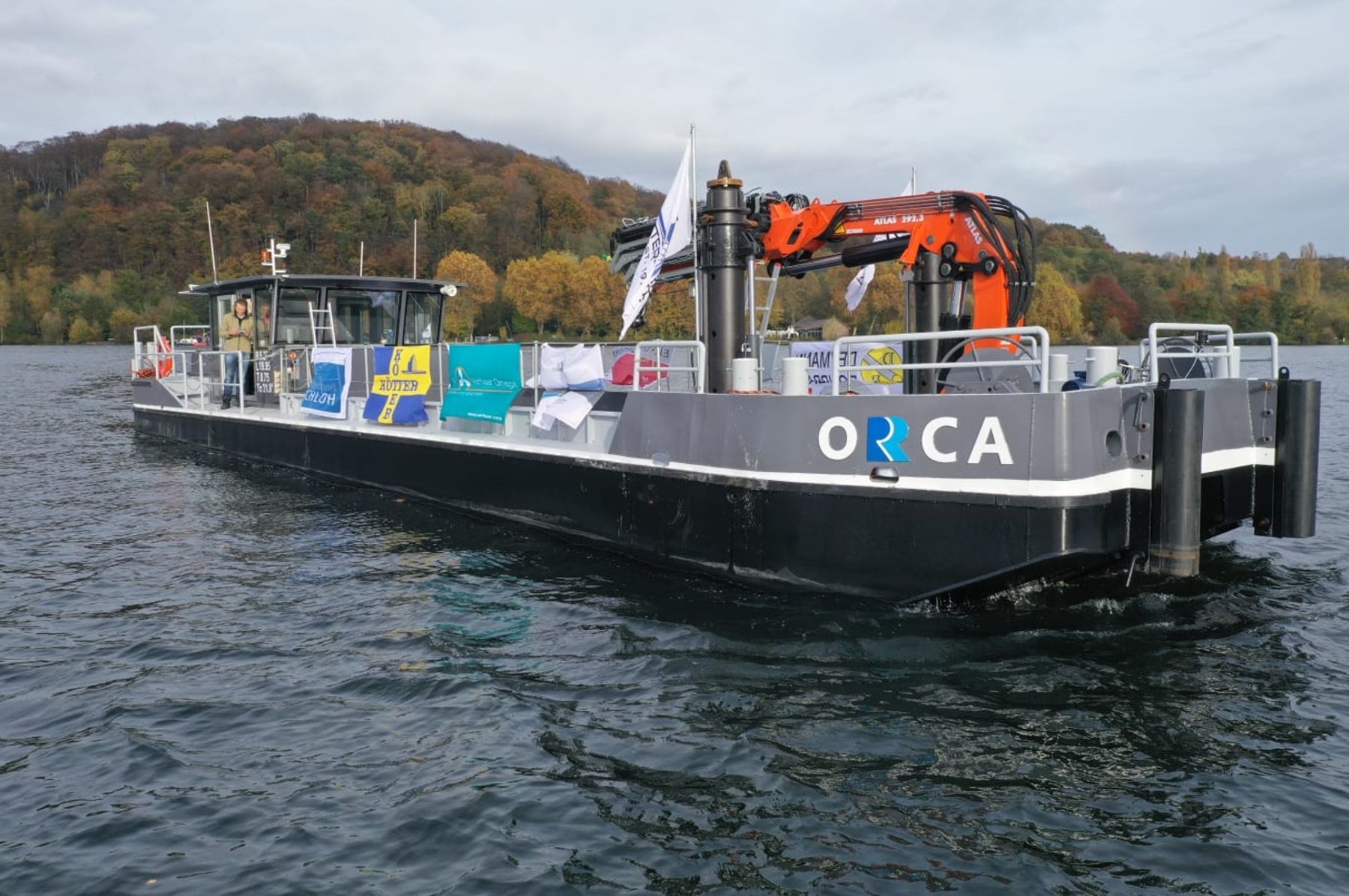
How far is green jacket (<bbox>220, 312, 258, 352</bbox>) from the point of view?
57.7 ft

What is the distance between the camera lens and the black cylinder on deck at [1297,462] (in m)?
7.57

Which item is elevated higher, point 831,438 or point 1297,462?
point 831,438

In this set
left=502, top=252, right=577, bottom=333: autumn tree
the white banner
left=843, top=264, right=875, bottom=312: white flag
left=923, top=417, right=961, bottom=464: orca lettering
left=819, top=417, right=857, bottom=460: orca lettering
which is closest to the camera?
left=923, top=417, right=961, bottom=464: orca lettering

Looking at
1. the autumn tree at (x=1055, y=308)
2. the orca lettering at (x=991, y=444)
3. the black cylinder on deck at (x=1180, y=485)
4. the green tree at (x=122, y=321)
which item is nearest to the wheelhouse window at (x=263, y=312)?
the orca lettering at (x=991, y=444)

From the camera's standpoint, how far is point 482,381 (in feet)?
39.1

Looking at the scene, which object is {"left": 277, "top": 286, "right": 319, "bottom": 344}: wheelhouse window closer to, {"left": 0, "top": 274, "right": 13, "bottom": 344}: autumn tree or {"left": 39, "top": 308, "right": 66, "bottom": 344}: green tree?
{"left": 39, "top": 308, "right": 66, "bottom": 344}: green tree

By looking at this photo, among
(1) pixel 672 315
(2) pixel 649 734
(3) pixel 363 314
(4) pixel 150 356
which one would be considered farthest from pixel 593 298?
(2) pixel 649 734

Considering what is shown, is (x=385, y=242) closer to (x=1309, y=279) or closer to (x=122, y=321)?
(x=122, y=321)

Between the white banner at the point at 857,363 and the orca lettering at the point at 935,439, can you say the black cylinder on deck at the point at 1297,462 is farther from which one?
the white banner at the point at 857,363

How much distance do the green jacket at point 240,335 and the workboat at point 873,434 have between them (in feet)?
17.4

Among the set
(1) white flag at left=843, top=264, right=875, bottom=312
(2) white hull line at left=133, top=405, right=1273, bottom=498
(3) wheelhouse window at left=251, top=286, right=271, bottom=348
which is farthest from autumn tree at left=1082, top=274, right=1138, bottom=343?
(2) white hull line at left=133, top=405, right=1273, bottom=498

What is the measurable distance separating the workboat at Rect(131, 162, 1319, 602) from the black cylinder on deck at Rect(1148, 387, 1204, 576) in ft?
0.04

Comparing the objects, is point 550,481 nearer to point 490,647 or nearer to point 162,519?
point 490,647

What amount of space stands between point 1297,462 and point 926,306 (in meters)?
3.26
